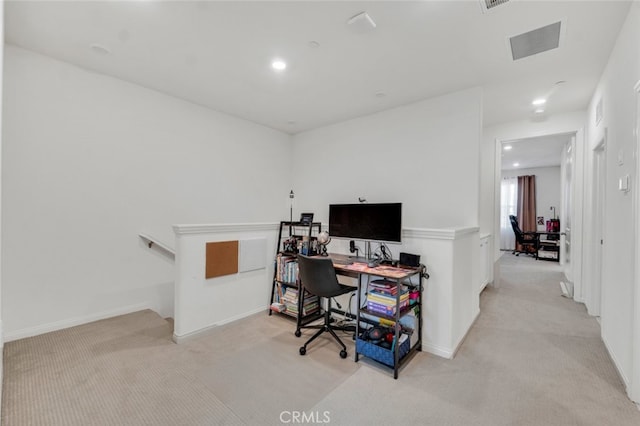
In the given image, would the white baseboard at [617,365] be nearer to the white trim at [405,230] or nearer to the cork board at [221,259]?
the white trim at [405,230]

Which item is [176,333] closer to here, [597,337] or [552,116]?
[597,337]

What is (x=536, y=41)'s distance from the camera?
7.61 feet

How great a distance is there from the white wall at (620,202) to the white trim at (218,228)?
3.23 metres

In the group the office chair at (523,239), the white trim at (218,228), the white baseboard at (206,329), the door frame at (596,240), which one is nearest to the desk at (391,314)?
the white trim at (218,228)

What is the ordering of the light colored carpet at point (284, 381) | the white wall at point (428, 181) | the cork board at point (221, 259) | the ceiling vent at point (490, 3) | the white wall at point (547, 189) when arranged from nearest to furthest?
the light colored carpet at point (284, 381), the ceiling vent at point (490, 3), the white wall at point (428, 181), the cork board at point (221, 259), the white wall at point (547, 189)

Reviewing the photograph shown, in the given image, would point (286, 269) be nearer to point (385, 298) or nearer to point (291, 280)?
point (291, 280)

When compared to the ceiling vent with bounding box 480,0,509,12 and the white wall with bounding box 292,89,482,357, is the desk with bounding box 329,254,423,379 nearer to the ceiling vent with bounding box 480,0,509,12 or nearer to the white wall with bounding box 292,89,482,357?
the white wall with bounding box 292,89,482,357

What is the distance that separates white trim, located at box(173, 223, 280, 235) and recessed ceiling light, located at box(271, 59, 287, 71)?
5.58 feet

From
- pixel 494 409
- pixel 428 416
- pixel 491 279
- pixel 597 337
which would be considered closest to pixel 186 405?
pixel 428 416

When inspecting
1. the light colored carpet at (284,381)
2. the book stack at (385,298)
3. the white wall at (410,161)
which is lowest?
the light colored carpet at (284,381)

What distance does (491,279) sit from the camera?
4785mm

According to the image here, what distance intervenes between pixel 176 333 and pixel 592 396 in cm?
338

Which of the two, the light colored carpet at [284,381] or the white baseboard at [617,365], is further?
the white baseboard at [617,365]

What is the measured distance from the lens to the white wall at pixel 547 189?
8.32m
